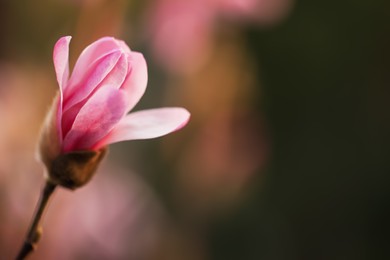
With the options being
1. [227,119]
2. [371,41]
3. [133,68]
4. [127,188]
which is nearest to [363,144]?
[371,41]

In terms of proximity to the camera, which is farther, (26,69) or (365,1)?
(365,1)

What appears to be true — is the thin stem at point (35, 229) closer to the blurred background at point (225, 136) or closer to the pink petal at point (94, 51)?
the pink petal at point (94, 51)

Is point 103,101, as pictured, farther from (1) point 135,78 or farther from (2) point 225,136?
(2) point 225,136

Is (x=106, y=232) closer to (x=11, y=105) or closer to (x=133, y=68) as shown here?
(x=11, y=105)

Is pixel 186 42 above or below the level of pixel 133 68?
below

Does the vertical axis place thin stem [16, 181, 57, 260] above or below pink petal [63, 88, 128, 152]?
below

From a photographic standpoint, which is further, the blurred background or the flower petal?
the blurred background

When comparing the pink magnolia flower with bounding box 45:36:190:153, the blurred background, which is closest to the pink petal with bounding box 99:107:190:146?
the pink magnolia flower with bounding box 45:36:190:153

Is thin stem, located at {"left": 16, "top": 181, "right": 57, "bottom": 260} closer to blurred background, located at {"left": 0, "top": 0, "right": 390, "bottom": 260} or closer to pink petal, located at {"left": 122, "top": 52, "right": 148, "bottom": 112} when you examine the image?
pink petal, located at {"left": 122, "top": 52, "right": 148, "bottom": 112}
